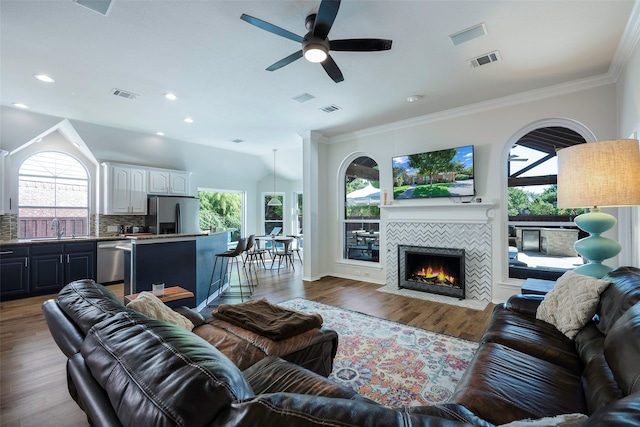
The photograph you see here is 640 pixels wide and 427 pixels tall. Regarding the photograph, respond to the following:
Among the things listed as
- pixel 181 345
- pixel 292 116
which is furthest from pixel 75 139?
pixel 181 345

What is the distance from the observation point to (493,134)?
4297mm

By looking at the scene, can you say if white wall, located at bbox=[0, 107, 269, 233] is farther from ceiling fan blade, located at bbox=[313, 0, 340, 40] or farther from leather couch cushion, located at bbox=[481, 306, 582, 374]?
leather couch cushion, located at bbox=[481, 306, 582, 374]

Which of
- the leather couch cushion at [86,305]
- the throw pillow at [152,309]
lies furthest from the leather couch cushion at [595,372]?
the throw pillow at [152,309]

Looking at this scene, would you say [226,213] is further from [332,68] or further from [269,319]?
[269,319]

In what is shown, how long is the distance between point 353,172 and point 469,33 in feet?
11.8

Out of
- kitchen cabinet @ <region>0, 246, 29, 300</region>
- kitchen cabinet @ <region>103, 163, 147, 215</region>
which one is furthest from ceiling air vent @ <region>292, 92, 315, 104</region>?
kitchen cabinet @ <region>0, 246, 29, 300</region>

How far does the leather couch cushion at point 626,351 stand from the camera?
1.12 m

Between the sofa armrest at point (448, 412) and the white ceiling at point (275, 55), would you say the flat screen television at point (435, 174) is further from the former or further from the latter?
the sofa armrest at point (448, 412)

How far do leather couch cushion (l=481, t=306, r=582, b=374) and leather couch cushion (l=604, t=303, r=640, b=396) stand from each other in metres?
0.32

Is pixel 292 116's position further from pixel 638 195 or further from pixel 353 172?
pixel 638 195

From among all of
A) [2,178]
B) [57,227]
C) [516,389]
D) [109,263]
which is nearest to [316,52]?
[516,389]

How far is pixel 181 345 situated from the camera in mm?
800

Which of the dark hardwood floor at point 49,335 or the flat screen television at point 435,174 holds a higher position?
the flat screen television at point 435,174

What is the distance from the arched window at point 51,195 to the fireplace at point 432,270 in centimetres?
623
